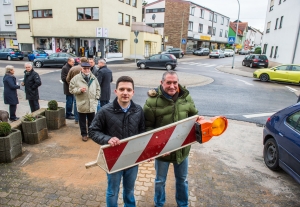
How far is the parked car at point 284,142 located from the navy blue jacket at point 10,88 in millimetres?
6578

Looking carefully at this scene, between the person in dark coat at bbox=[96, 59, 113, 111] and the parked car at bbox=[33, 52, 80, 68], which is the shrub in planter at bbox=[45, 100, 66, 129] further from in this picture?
the parked car at bbox=[33, 52, 80, 68]

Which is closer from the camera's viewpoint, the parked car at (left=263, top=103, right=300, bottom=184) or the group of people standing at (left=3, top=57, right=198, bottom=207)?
the group of people standing at (left=3, top=57, right=198, bottom=207)

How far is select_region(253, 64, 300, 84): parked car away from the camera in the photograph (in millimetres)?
15190

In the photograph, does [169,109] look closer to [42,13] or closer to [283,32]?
[283,32]

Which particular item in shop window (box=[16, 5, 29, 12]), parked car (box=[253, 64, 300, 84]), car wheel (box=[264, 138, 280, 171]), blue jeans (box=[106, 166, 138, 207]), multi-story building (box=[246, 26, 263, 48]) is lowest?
car wheel (box=[264, 138, 280, 171])

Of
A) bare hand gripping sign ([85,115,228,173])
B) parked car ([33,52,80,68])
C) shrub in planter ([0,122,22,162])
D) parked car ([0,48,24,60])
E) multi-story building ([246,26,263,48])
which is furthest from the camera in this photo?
multi-story building ([246,26,263,48])

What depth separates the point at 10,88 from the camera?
6.47 m

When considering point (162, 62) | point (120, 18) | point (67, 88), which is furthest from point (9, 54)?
point (67, 88)

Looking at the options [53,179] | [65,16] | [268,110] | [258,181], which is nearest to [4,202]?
[53,179]

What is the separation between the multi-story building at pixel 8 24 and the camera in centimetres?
3278

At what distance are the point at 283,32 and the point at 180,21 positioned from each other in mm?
23200

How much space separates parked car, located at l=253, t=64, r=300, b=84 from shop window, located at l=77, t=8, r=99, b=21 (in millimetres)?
18415

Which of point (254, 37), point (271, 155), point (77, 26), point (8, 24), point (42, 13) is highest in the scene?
point (254, 37)

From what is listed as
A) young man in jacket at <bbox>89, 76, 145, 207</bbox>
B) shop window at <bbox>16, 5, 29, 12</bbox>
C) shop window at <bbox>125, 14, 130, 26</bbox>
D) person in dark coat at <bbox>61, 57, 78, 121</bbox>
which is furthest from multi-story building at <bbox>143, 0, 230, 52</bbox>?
young man in jacket at <bbox>89, 76, 145, 207</bbox>
